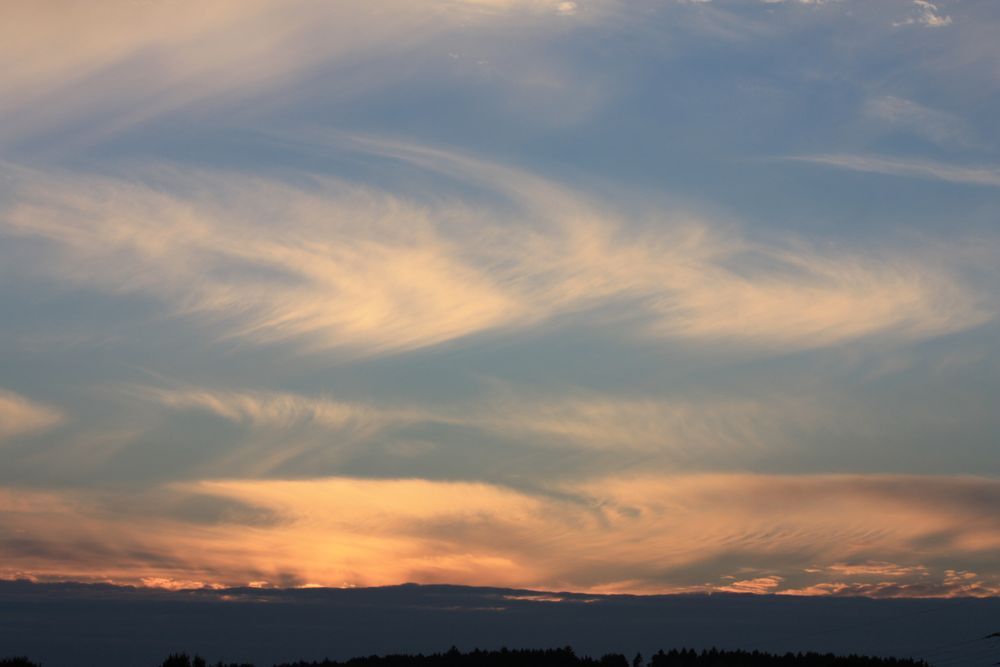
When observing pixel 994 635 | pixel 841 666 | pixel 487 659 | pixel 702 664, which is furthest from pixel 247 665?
pixel 994 635

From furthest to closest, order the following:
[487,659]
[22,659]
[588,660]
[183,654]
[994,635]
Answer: [487,659]
[588,660]
[183,654]
[22,659]
[994,635]

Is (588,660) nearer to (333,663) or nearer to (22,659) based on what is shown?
(333,663)

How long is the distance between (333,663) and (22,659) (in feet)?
143

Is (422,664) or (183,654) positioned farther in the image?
(422,664)

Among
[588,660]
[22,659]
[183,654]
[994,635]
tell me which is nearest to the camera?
[994,635]

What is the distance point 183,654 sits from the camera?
131m

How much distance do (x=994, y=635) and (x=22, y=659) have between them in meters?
88.3

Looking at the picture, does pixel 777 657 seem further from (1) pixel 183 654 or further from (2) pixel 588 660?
(1) pixel 183 654

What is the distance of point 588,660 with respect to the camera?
140 metres

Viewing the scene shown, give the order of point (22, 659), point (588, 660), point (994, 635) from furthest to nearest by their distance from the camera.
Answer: point (588, 660) < point (22, 659) < point (994, 635)

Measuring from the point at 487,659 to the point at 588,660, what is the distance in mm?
16008

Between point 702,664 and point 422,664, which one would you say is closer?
point 702,664

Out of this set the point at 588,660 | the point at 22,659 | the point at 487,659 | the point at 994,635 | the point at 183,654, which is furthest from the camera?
the point at 487,659

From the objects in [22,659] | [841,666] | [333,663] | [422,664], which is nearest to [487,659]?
[422,664]
